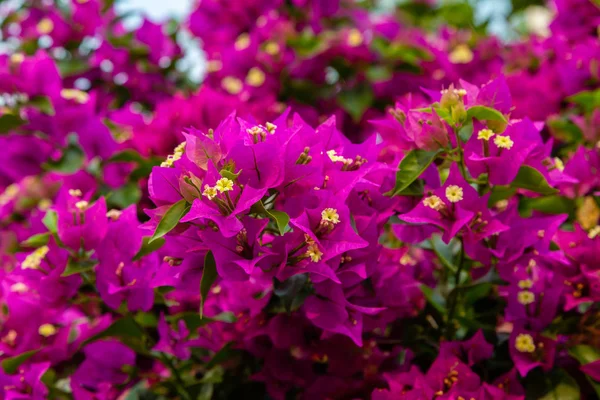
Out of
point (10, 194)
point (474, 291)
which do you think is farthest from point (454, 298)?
point (10, 194)

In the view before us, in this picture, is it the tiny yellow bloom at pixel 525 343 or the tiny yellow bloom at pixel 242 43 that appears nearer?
the tiny yellow bloom at pixel 525 343

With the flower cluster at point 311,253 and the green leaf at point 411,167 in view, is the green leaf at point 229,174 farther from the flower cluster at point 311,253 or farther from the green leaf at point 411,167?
the green leaf at point 411,167

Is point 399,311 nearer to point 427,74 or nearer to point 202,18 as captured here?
point 427,74

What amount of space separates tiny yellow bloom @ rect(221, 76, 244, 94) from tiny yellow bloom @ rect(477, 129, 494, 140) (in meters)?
0.91

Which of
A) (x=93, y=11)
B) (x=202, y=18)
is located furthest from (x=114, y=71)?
(x=202, y=18)

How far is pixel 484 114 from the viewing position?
34.0 inches

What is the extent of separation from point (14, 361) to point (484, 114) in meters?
0.73

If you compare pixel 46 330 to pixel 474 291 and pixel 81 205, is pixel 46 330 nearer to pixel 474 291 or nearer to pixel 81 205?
pixel 81 205

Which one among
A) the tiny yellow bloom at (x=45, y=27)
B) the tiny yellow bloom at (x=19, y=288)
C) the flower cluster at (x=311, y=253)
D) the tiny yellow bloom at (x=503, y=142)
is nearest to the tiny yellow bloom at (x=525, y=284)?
the flower cluster at (x=311, y=253)

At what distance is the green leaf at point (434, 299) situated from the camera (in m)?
1.00

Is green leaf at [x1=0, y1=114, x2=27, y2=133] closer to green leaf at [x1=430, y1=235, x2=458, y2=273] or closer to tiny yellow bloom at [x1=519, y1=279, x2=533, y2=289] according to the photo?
green leaf at [x1=430, y1=235, x2=458, y2=273]

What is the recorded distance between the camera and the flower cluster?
2.64 ft

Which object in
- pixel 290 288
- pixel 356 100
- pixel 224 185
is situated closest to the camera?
pixel 224 185

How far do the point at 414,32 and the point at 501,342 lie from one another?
1.00m
